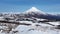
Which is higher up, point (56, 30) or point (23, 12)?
point (23, 12)

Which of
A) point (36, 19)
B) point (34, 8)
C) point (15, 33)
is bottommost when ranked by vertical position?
point (15, 33)

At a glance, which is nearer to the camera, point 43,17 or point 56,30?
point 56,30

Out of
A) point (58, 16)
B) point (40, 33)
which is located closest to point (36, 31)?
point (40, 33)

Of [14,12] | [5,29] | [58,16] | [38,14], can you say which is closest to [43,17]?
[38,14]

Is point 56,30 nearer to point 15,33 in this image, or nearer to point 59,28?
point 59,28

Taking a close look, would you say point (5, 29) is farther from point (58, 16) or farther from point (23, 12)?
point (58, 16)

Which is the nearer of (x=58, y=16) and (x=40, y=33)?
(x=40, y=33)

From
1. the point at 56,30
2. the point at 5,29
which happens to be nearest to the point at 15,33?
the point at 5,29

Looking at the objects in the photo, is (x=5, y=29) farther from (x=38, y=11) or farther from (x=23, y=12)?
(x=38, y=11)

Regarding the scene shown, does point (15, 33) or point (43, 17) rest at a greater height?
point (43, 17)
